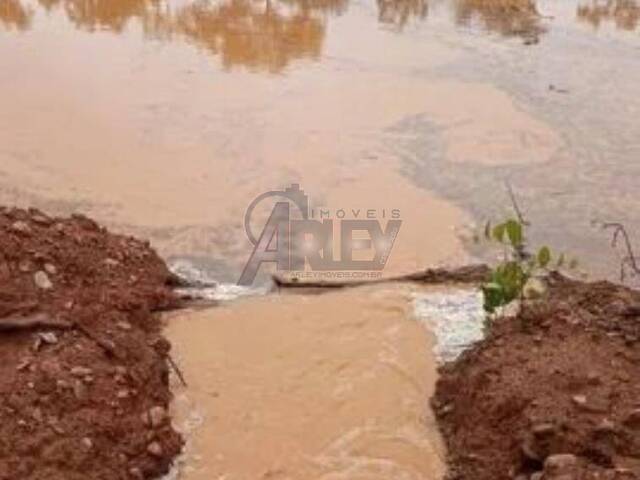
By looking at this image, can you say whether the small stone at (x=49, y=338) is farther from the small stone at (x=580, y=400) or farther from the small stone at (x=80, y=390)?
the small stone at (x=580, y=400)

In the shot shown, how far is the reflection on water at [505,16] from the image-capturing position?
1209cm

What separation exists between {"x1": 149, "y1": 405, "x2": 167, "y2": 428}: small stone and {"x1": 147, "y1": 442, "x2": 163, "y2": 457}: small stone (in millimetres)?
128

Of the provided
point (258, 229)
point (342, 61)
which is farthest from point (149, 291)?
point (342, 61)

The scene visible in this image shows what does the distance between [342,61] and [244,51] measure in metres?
1.10

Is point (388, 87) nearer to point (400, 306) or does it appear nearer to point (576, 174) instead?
point (576, 174)

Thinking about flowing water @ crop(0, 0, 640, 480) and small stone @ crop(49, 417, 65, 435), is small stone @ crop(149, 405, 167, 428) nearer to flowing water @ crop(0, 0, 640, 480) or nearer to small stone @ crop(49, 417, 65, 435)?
flowing water @ crop(0, 0, 640, 480)

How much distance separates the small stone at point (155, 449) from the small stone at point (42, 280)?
4.13 feet

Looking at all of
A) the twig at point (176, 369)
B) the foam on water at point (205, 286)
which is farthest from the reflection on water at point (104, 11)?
the twig at point (176, 369)

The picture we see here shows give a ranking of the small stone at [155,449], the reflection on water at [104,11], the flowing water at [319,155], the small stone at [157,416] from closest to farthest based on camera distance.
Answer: the small stone at [155,449] → the small stone at [157,416] → the flowing water at [319,155] → the reflection on water at [104,11]

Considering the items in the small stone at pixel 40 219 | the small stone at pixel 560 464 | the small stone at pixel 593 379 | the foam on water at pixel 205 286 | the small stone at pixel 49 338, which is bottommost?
the foam on water at pixel 205 286

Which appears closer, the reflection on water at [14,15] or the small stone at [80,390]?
the small stone at [80,390]

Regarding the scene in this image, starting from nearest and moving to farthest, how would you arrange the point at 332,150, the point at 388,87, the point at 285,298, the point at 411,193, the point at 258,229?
the point at 285,298 < the point at 258,229 < the point at 411,193 < the point at 332,150 < the point at 388,87

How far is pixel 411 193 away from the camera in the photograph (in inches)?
296

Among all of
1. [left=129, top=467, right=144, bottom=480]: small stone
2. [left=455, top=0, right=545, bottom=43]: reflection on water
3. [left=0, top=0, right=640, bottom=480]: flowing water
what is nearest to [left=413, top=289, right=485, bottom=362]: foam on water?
[left=0, top=0, right=640, bottom=480]: flowing water
